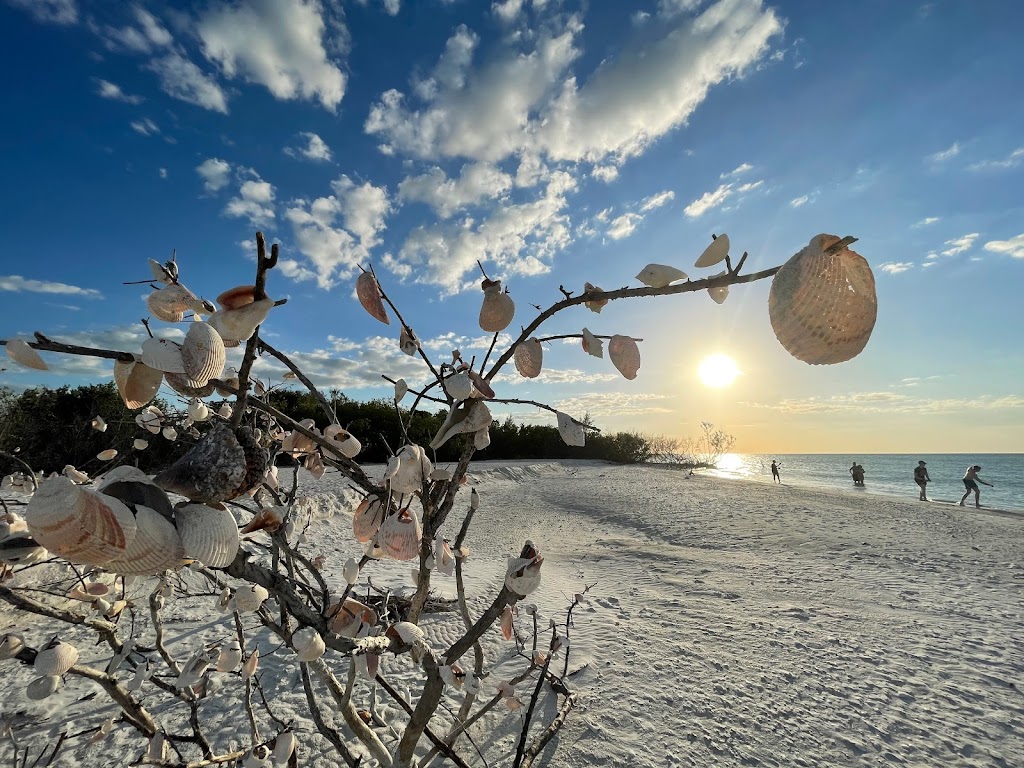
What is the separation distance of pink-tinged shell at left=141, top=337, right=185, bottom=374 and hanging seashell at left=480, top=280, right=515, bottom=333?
0.53 m

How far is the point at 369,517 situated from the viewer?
1.12 metres

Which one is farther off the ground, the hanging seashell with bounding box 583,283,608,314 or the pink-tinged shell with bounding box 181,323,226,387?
the hanging seashell with bounding box 583,283,608,314

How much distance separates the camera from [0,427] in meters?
7.66

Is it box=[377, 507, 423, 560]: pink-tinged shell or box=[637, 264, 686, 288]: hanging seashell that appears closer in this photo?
box=[637, 264, 686, 288]: hanging seashell

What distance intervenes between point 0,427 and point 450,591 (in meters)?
8.86

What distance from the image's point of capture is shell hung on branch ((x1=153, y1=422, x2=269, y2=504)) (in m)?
0.58

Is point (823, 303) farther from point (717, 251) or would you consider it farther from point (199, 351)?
point (199, 351)

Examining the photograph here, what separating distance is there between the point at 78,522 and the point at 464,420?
1.80 feet

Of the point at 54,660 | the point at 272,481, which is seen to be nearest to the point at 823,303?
the point at 272,481

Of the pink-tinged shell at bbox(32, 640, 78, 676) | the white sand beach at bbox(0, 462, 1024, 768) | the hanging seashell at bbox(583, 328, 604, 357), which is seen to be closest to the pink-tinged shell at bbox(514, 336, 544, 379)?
the hanging seashell at bbox(583, 328, 604, 357)

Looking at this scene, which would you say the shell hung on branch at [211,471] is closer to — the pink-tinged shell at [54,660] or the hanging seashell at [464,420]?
the hanging seashell at [464,420]

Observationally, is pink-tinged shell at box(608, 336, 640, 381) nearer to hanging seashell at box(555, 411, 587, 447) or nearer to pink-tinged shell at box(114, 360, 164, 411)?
hanging seashell at box(555, 411, 587, 447)

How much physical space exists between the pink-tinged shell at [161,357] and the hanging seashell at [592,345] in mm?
708

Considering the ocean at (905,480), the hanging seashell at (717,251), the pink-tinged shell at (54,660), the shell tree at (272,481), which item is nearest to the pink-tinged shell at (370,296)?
the shell tree at (272,481)
